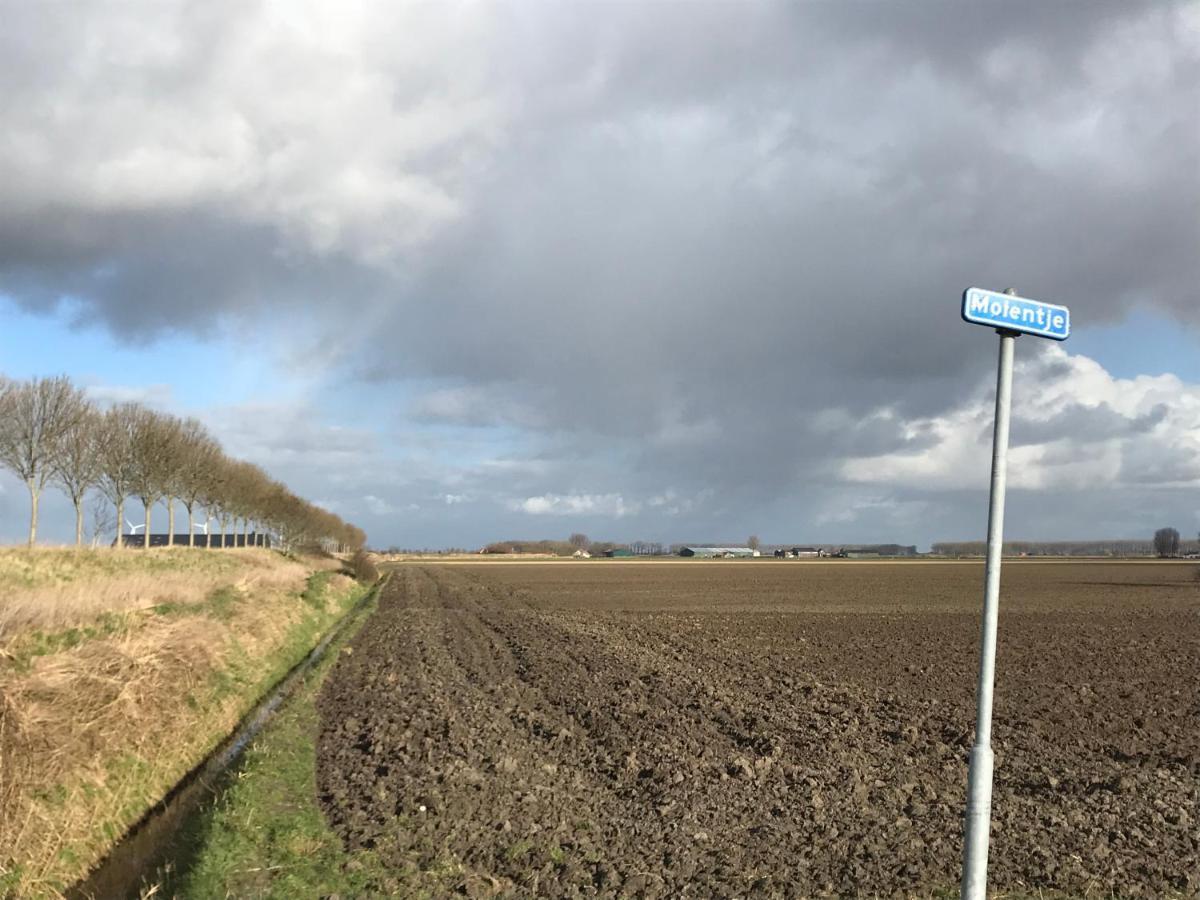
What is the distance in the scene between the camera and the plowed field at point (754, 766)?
836cm

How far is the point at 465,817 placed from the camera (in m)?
9.95

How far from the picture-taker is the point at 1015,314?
459cm

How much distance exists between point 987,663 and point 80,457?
2237 inches

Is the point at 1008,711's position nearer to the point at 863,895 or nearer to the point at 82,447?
the point at 863,895

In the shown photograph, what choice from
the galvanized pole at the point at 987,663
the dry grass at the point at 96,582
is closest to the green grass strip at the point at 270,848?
the dry grass at the point at 96,582

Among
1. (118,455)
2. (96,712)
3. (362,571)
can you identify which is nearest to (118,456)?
(118,455)

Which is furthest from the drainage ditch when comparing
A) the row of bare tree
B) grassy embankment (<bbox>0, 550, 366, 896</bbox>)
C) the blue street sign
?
the row of bare tree

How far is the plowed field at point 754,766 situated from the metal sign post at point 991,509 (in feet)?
11.5

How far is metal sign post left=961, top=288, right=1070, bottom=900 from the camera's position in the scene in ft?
14.7

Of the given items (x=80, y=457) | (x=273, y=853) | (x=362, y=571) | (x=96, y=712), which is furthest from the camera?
(x=362, y=571)

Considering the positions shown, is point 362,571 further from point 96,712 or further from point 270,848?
point 270,848

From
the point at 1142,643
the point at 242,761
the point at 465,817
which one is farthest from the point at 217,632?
the point at 1142,643

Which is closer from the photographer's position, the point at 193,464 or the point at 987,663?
the point at 987,663

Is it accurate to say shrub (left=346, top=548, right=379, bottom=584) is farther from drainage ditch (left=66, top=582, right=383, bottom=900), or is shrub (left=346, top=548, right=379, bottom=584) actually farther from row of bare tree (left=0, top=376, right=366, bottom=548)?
drainage ditch (left=66, top=582, right=383, bottom=900)
